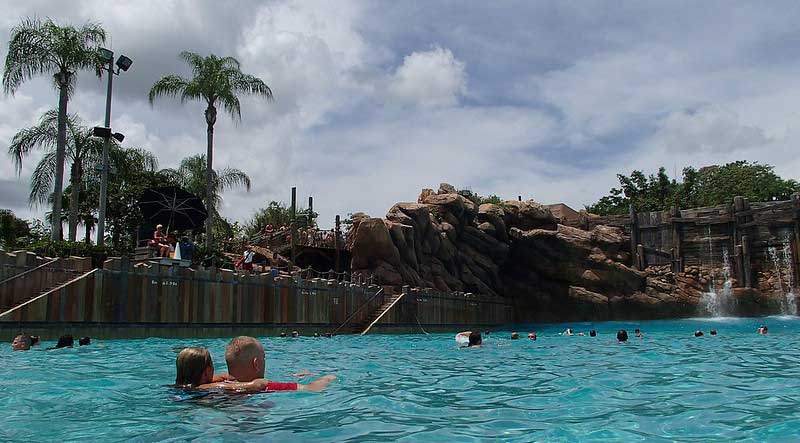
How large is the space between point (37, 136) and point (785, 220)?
133ft

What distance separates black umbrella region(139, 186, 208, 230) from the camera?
2673 cm

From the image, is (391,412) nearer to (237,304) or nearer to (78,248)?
(237,304)

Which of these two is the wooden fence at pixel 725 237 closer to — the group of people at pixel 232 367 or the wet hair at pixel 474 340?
the wet hair at pixel 474 340

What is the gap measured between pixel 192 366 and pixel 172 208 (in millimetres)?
21485

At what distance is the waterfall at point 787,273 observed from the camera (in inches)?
1533

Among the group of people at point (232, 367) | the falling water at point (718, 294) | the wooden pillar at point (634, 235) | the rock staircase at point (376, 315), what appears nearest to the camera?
the group of people at point (232, 367)

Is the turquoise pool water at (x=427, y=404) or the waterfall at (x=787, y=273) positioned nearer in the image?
the turquoise pool water at (x=427, y=404)

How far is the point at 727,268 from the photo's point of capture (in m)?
41.8

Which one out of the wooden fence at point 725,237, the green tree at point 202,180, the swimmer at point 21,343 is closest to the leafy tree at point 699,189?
the wooden fence at point 725,237

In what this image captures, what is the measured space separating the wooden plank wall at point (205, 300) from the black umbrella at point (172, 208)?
22.4 ft

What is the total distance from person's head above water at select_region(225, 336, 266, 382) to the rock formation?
28.6 meters

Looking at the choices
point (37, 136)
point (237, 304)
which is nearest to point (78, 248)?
point (237, 304)

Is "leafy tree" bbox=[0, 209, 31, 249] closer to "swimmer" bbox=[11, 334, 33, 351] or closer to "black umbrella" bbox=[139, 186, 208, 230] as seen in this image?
"black umbrella" bbox=[139, 186, 208, 230]

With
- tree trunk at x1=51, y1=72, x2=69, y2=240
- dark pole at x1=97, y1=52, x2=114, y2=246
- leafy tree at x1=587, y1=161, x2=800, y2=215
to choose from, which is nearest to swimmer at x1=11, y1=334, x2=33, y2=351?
dark pole at x1=97, y1=52, x2=114, y2=246
